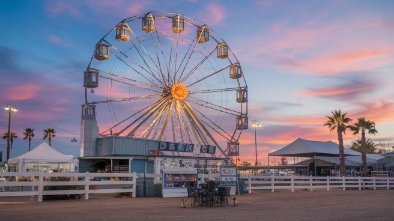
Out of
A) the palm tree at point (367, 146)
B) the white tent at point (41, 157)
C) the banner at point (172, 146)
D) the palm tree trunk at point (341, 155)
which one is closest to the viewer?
the white tent at point (41, 157)

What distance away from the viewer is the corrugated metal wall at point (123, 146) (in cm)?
3375

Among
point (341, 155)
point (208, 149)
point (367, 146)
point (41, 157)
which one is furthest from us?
point (367, 146)

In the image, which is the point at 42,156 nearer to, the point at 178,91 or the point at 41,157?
the point at 41,157

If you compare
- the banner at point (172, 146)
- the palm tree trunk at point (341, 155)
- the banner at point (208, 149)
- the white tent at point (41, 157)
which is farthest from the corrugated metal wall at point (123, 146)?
the palm tree trunk at point (341, 155)

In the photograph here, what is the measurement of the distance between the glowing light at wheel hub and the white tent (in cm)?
1051

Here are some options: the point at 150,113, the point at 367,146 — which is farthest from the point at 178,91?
the point at 367,146

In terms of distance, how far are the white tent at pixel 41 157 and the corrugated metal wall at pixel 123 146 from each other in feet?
8.82

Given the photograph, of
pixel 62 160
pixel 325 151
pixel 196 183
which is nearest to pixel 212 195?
pixel 196 183

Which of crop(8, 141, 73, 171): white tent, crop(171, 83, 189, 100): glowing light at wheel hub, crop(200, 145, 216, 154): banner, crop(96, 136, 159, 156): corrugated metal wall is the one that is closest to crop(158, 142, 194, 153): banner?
crop(96, 136, 159, 156): corrugated metal wall

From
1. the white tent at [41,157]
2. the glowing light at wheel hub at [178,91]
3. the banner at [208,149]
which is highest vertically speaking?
the glowing light at wheel hub at [178,91]

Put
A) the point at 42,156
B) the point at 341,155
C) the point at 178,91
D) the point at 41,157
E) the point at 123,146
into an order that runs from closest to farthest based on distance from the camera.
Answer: the point at 41,157 → the point at 42,156 → the point at 123,146 → the point at 178,91 → the point at 341,155

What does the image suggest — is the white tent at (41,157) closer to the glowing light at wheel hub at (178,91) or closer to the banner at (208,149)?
the glowing light at wheel hub at (178,91)

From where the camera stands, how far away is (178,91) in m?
38.9

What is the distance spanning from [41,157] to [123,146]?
6414 mm
